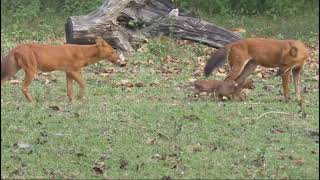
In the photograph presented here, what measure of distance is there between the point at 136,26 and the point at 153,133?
7325 mm

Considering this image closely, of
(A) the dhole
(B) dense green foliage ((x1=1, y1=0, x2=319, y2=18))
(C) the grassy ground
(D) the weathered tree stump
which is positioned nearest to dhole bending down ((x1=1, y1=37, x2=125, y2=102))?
(C) the grassy ground

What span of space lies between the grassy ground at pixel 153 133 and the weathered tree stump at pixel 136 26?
2.14 m

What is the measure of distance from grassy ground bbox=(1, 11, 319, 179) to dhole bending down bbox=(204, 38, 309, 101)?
43 centimetres

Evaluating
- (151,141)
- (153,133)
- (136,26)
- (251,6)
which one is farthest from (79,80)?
(251,6)

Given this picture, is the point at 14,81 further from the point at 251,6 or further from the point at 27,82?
the point at 251,6

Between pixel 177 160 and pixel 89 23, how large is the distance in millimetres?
7162

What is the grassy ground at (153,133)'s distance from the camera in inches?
278

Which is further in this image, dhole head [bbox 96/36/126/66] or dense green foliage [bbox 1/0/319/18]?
dense green foliage [bbox 1/0/319/18]

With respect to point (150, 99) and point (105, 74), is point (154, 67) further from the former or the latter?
point (150, 99)

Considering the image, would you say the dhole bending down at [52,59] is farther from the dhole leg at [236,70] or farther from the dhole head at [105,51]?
the dhole leg at [236,70]

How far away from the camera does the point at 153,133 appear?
322 inches

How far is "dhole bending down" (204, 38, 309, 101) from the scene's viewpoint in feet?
34.1

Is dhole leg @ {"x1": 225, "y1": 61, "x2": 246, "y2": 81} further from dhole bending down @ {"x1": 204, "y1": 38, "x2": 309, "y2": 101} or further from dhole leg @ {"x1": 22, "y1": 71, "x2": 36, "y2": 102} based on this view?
dhole leg @ {"x1": 22, "y1": 71, "x2": 36, "y2": 102}

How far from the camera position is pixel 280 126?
859 cm
